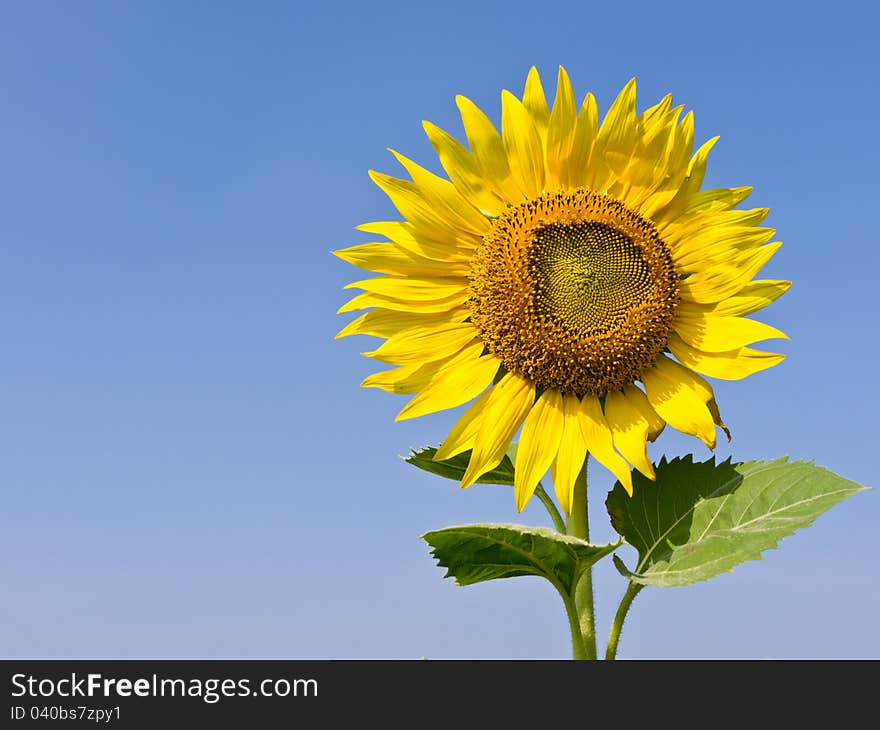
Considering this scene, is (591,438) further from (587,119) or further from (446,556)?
(587,119)

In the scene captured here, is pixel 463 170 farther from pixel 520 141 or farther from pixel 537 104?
pixel 537 104

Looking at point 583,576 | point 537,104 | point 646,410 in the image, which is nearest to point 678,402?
point 646,410

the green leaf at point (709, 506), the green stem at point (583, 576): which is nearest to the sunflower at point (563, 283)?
the green stem at point (583, 576)

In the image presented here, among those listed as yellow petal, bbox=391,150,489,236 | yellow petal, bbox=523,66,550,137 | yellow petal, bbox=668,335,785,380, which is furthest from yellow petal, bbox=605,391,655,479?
yellow petal, bbox=523,66,550,137

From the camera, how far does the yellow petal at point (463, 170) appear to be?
443 centimetres

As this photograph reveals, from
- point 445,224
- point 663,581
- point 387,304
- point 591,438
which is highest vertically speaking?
point 445,224

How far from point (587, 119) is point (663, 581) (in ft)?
6.91

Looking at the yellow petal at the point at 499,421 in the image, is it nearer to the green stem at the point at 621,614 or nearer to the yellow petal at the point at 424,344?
the yellow petal at the point at 424,344

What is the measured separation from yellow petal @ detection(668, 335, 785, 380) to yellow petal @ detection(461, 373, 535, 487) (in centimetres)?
77

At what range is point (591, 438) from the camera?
13.9 ft

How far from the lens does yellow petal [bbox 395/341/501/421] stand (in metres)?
4.31

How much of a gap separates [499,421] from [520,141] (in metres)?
1.31

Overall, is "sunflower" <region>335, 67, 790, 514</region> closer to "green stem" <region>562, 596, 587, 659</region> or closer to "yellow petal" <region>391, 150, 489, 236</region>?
"yellow petal" <region>391, 150, 489, 236</region>
